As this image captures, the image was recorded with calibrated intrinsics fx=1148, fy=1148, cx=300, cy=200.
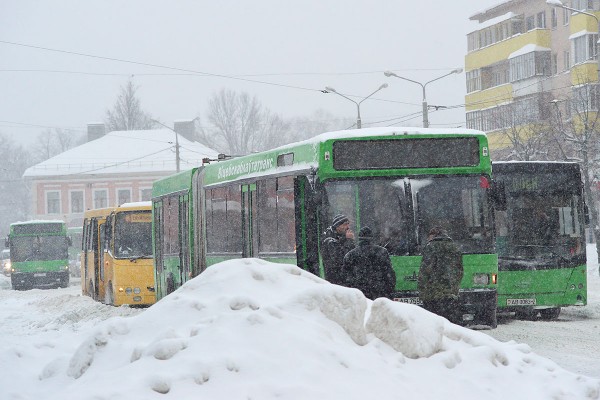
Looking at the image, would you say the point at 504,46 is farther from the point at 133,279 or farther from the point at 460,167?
the point at 460,167

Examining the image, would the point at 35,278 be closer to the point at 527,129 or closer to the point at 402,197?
the point at 527,129

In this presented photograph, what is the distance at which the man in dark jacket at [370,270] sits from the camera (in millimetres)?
12352

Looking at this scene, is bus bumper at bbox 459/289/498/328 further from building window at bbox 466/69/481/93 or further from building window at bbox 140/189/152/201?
building window at bbox 140/189/152/201

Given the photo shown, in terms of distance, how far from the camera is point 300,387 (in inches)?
311

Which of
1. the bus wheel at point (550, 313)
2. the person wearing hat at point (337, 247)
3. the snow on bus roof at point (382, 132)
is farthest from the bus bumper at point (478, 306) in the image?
the bus wheel at point (550, 313)

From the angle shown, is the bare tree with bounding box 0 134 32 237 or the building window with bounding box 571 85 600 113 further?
the bare tree with bounding box 0 134 32 237

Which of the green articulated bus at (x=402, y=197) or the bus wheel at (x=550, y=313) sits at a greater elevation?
the green articulated bus at (x=402, y=197)

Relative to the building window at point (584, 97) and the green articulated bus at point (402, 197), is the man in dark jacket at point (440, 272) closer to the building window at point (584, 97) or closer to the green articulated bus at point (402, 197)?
the green articulated bus at point (402, 197)

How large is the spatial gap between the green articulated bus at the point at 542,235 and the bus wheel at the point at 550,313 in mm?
403

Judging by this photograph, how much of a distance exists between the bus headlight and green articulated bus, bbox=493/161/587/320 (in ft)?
16.4

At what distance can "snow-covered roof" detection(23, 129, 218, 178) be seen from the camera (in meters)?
95.1

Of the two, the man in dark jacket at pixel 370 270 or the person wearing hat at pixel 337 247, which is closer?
the man in dark jacket at pixel 370 270

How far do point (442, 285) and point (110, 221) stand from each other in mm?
17459

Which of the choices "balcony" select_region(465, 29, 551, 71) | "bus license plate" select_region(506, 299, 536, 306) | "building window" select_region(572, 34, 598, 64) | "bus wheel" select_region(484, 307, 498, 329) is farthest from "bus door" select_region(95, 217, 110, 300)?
"balcony" select_region(465, 29, 551, 71)
